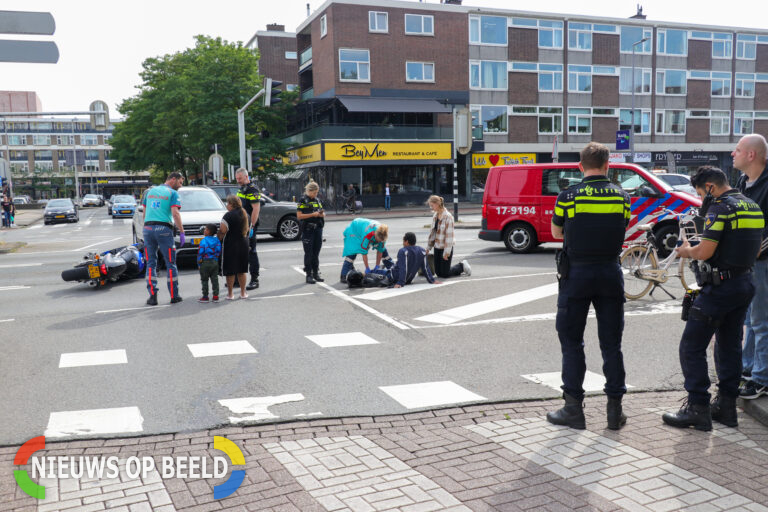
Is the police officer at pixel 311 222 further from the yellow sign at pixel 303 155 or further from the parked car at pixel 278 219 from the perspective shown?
the yellow sign at pixel 303 155

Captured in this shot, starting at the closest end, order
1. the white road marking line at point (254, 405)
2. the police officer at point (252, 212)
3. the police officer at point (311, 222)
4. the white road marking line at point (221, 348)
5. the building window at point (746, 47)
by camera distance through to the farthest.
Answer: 1. the white road marking line at point (254, 405)
2. the white road marking line at point (221, 348)
3. the police officer at point (252, 212)
4. the police officer at point (311, 222)
5. the building window at point (746, 47)

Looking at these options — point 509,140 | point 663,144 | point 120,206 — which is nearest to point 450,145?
point 509,140

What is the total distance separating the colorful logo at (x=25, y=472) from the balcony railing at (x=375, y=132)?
114 feet

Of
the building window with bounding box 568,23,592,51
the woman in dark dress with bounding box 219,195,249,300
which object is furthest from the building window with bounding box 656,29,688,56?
→ the woman in dark dress with bounding box 219,195,249,300

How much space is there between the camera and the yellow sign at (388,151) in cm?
3844

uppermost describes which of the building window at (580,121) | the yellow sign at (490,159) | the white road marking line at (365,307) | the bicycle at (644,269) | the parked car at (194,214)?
the building window at (580,121)

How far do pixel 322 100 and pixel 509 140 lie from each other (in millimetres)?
12432

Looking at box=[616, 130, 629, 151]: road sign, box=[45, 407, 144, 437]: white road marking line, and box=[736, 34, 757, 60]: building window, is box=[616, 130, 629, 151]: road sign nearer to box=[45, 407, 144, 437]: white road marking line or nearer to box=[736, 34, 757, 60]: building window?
box=[736, 34, 757, 60]: building window

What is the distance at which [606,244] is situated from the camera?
4457 mm

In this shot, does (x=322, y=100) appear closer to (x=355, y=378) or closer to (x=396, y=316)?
(x=396, y=316)

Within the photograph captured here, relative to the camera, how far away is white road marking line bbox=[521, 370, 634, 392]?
5.52m

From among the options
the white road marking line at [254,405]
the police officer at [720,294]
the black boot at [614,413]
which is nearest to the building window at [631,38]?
the police officer at [720,294]

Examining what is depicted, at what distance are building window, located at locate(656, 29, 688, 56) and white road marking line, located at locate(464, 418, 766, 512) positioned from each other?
4835 centimetres

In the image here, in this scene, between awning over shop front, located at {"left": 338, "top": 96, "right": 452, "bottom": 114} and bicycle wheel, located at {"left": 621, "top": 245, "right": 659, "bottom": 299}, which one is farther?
awning over shop front, located at {"left": 338, "top": 96, "right": 452, "bottom": 114}
